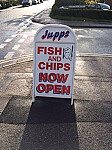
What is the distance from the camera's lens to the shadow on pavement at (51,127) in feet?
8.87

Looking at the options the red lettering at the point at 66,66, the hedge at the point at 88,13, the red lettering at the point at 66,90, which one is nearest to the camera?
the red lettering at the point at 66,66

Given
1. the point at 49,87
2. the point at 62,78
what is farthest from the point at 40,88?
the point at 62,78

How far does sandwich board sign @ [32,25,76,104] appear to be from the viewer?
3309 mm

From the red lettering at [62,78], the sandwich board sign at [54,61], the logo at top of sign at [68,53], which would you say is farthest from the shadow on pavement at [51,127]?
the logo at top of sign at [68,53]

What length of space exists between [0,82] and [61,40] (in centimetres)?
214

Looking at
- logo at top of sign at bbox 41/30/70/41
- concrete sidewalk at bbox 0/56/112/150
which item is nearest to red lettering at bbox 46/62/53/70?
logo at top of sign at bbox 41/30/70/41

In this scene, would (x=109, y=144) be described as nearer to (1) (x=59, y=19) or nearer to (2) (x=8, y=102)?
(2) (x=8, y=102)

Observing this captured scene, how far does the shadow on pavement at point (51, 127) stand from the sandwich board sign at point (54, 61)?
21cm

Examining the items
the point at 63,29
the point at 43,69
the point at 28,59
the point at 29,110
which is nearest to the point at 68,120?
the point at 29,110

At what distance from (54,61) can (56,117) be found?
1.03m

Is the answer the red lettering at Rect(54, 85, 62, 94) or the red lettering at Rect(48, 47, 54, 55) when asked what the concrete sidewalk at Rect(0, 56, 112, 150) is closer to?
the red lettering at Rect(54, 85, 62, 94)

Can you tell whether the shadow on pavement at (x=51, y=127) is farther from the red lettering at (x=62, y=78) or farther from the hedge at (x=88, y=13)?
the hedge at (x=88, y=13)

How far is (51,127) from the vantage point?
3.06 metres

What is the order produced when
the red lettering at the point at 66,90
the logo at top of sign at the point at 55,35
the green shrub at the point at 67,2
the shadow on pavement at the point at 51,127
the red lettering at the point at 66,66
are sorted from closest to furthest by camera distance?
1. the shadow on pavement at the point at 51,127
2. the logo at top of sign at the point at 55,35
3. the red lettering at the point at 66,66
4. the red lettering at the point at 66,90
5. the green shrub at the point at 67,2
